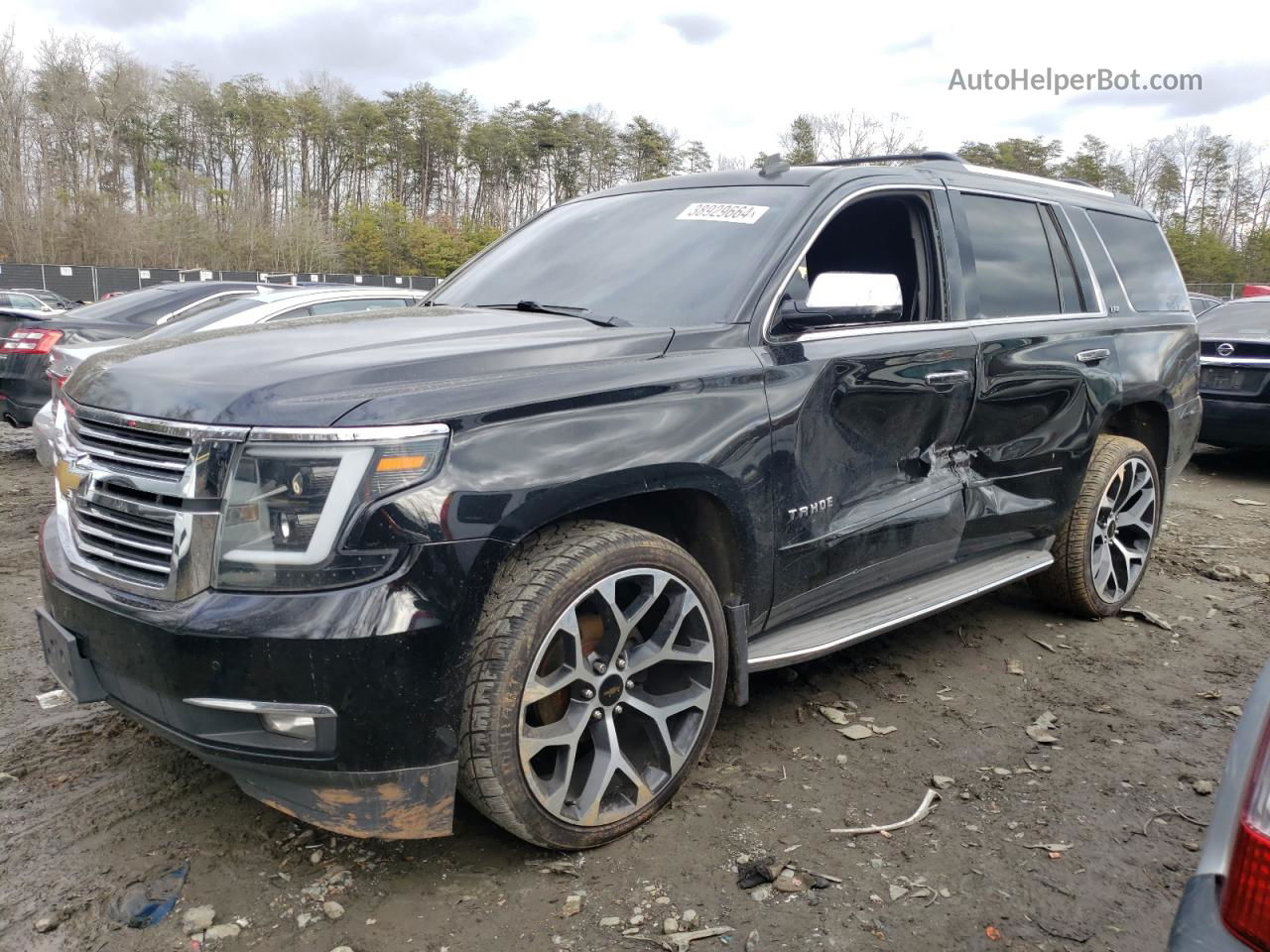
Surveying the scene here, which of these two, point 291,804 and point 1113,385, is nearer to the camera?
point 291,804

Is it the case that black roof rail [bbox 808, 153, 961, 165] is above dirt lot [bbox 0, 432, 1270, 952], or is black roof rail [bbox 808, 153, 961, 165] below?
above

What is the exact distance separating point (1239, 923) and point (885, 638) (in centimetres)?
313

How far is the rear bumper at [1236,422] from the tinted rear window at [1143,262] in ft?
12.7

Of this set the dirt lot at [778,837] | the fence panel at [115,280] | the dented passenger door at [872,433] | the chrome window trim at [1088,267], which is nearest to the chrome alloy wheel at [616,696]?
the dirt lot at [778,837]

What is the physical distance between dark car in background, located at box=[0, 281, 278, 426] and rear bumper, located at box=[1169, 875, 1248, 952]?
788 cm

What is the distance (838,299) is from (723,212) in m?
0.63

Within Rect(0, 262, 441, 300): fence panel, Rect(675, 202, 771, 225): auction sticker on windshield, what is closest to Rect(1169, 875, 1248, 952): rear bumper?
Rect(675, 202, 771, 225): auction sticker on windshield

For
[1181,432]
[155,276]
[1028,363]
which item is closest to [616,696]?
[1028,363]

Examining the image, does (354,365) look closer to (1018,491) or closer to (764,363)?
(764,363)

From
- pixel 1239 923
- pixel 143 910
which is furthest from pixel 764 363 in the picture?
pixel 143 910

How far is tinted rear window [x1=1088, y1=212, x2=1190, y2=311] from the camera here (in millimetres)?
4641

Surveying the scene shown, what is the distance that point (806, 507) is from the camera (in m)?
3.04

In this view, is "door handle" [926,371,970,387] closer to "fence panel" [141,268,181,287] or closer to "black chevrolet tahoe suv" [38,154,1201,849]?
"black chevrolet tahoe suv" [38,154,1201,849]

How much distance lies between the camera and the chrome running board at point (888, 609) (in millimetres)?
3059
